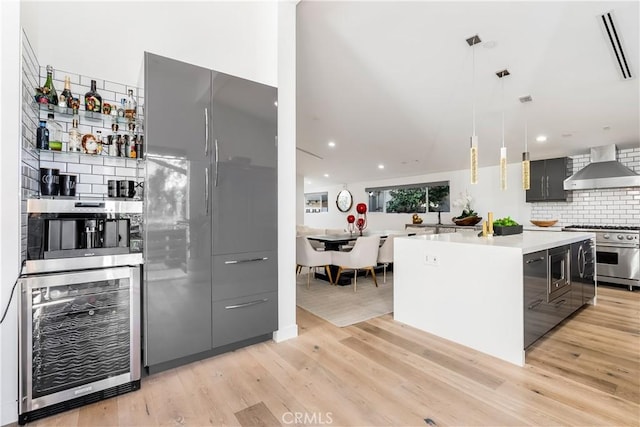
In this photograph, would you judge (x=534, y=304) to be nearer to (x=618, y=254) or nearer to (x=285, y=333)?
(x=285, y=333)

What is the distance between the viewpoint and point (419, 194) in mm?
7953

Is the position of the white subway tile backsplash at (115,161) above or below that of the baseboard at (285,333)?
above

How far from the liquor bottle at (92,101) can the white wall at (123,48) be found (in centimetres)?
24

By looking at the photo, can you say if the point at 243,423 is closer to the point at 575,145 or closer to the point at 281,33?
the point at 281,33

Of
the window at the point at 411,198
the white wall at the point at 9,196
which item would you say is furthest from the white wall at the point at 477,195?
the white wall at the point at 9,196

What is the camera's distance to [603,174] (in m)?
4.73

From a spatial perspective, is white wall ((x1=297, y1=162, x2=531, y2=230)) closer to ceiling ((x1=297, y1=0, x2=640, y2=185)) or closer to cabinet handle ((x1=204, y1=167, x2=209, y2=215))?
ceiling ((x1=297, y1=0, x2=640, y2=185))

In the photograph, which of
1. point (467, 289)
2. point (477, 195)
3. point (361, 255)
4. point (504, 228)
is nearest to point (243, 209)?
point (467, 289)

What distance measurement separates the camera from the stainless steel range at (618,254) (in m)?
4.36

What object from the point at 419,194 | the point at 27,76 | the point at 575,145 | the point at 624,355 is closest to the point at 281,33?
the point at 27,76

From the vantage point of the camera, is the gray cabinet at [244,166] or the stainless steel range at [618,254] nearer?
the gray cabinet at [244,166]

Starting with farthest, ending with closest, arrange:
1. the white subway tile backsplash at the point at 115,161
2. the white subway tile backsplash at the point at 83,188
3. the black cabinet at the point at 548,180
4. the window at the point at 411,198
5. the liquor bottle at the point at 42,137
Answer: the window at the point at 411,198
the black cabinet at the point at 548,180
the white subway tile backsplash at the point at 115,161
the white subway tile backsplash at the point at 83,188
the liquor bottle at the point at 42,137

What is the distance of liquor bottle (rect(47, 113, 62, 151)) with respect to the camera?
206 cm

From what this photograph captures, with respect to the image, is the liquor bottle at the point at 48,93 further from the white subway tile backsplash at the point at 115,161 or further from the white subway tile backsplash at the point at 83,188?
the white subway tile backsplash at the point at 83,188
